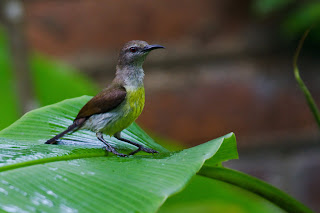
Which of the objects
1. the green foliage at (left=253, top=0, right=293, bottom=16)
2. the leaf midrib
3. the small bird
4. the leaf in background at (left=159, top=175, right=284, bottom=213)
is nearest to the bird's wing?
the small bird

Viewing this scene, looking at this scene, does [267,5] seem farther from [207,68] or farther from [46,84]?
[46,84]

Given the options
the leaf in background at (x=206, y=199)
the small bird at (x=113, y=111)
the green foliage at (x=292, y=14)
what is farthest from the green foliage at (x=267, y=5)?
the small bird at (x=113, y=111)

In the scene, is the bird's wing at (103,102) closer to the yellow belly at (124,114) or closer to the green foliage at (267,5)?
the yellow belly at (124,114)

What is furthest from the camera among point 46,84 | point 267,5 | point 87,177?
point 46,84

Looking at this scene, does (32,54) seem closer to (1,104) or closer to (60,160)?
(1,104)

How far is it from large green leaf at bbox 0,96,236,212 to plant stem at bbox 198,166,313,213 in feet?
0.15

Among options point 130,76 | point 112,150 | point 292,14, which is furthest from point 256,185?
point 292,14

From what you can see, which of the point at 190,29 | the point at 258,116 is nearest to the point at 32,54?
the point at 190,29

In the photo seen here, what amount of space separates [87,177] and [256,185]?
0.67ft

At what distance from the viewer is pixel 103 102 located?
74 cm

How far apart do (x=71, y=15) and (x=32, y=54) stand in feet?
0.43

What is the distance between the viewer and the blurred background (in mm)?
1287

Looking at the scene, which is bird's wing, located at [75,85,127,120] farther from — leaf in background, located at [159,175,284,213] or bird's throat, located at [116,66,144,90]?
leaf in background, located at [159,175,284,213]

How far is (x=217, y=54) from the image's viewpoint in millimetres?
1282
